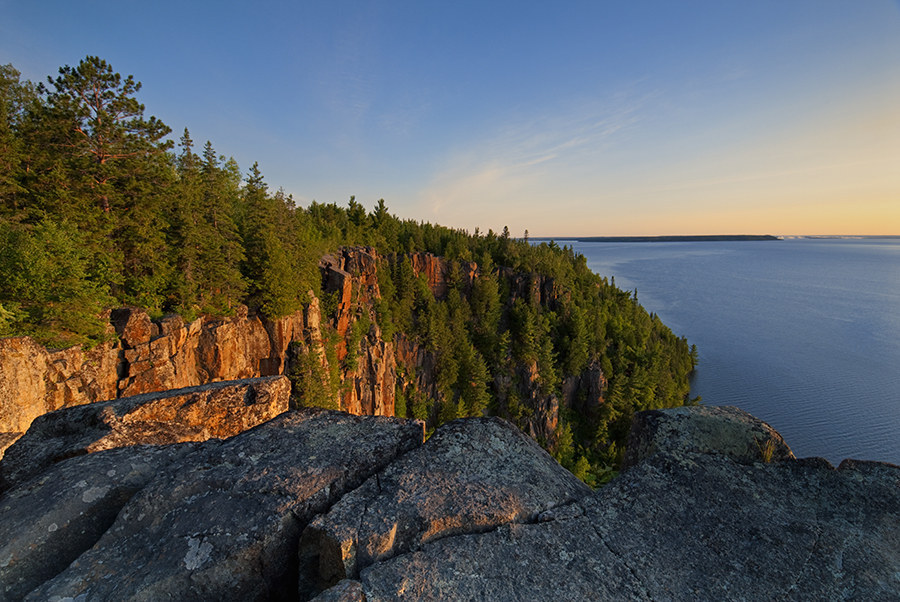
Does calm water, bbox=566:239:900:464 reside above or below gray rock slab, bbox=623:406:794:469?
below

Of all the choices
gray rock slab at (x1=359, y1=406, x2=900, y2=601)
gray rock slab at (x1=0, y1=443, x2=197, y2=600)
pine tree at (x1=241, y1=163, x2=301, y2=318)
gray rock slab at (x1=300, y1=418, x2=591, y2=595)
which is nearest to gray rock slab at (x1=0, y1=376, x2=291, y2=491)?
gray rock slab at (x1=0, y1=443, x2=197, y2=600)

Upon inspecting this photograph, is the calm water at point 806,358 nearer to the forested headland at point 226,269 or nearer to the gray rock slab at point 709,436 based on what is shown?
the forested headland at point 226,269

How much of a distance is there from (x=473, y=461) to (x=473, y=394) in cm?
6704

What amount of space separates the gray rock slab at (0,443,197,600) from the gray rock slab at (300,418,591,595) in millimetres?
2540

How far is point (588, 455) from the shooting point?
70938 mm

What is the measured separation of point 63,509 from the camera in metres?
4.19

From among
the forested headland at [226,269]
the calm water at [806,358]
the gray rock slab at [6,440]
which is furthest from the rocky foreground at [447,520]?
the calm water at [806,358]

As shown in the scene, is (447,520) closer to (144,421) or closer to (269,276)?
(144,421)

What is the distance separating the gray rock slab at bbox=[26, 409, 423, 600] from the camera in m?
3.48

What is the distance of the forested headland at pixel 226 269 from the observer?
1880cm

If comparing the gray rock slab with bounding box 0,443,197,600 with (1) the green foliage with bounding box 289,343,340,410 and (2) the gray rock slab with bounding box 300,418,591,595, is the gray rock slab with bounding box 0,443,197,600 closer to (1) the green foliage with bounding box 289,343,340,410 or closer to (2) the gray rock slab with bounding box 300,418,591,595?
(2) the gray rock slab with bounding box 300,418,591,595

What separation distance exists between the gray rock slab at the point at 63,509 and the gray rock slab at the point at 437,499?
100 inches

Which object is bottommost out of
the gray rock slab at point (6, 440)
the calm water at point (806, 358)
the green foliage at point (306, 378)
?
the calm water at point (806, 358)

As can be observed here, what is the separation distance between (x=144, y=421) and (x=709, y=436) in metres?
8.63
